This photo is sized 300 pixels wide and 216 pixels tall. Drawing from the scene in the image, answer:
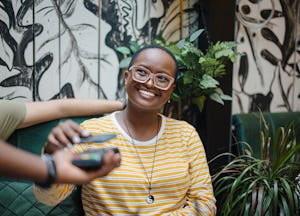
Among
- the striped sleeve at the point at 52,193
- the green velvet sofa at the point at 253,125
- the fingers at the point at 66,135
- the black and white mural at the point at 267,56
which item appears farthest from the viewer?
the black and white mural at the point at 267,56

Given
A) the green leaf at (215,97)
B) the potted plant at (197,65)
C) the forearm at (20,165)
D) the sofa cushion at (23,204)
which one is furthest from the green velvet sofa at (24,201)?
the green leaf at (215,97)

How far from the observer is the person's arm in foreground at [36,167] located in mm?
606

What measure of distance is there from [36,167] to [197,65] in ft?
4.21

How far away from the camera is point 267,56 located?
7.89 feet

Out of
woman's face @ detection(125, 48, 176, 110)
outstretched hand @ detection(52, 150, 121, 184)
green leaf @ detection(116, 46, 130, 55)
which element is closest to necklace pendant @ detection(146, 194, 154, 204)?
woman's face @ detection(125, 48, 176, 110)

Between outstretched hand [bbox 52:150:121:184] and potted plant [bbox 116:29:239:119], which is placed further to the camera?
potted plant [bbox 116:29:239:119]

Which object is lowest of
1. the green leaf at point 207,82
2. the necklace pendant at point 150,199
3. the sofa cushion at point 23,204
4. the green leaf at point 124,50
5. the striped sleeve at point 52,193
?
the sofa cushion at point 23,204

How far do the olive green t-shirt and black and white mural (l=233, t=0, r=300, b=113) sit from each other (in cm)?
154

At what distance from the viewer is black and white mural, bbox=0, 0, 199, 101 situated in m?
1.62

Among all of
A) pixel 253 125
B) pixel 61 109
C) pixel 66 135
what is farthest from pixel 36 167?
pixel 253 125

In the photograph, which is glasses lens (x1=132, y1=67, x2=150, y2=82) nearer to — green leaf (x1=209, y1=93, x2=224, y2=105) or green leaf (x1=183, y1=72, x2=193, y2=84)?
green leaf (x1=183, y1=72, x2=193, y2=84)

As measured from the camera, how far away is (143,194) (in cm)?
130

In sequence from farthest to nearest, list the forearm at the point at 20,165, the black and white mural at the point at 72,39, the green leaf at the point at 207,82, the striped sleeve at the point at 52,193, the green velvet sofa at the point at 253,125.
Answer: the green velvet sofa at the point at 253,125 < the green leaf at the point at 207,82 < the black and white mural at the point at 72,39 < the striped sleeve at the point at 52,193 < the forearm at the point at 20,165

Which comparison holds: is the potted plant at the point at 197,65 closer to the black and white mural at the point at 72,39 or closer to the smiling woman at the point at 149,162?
the black and white mural at the point at 72,39
